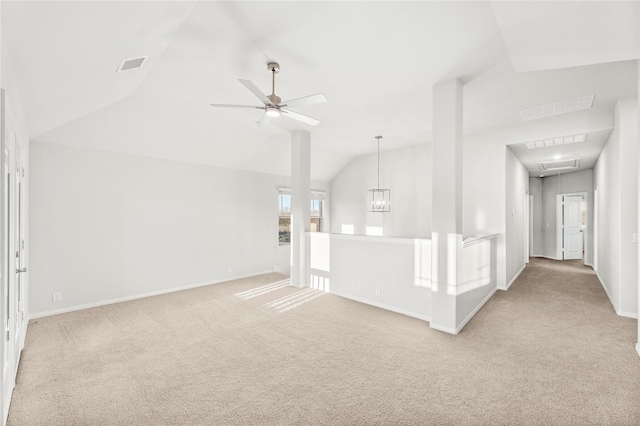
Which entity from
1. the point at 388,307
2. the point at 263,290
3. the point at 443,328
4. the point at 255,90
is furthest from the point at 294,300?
the point at 255,90

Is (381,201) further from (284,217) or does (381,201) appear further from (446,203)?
(446,203)

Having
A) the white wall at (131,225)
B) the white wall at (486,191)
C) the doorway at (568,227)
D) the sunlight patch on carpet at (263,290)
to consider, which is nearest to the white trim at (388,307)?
the sunlight patch on carpet at (263,290)

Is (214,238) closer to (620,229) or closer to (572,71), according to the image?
(572,71)

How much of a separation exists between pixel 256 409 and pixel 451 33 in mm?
3509

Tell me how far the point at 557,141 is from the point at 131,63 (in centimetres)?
652

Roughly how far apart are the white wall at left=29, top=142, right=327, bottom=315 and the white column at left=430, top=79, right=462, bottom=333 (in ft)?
13.8

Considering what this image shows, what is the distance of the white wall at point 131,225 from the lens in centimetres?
397

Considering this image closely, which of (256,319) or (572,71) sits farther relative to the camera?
(256,319)

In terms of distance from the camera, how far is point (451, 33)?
8.34 ft

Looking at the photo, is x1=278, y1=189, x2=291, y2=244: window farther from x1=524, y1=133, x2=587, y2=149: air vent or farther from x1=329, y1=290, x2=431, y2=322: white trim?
x1=524, y1=133, x2=587, y2=149: air vent

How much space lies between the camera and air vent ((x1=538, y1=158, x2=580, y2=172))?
670 cm

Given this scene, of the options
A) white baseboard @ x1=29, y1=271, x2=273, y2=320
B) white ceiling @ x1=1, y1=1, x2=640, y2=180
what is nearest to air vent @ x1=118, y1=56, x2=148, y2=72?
white ceiling @ x1=1, y1=1, x2=640, y2=180

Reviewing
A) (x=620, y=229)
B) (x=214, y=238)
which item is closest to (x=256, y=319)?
(x=214, y=238)

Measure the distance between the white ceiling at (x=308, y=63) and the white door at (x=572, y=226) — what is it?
14.6 ft
